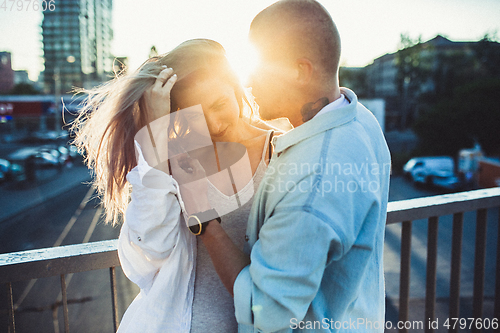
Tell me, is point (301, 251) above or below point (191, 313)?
above

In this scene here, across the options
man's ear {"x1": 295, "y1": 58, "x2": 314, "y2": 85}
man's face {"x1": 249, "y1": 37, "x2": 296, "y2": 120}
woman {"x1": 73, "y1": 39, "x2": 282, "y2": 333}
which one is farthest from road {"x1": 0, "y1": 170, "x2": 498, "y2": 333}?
man's ear {"x1": 295, "y1": 58, "x2": 314, "y2": 85}

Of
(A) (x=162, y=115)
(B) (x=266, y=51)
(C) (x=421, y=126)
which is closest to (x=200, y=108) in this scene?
(A) (x=162, y=115)

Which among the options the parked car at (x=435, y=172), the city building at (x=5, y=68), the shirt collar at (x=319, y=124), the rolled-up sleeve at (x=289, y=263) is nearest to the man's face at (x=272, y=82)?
the shirt collar at (x=319, y=124)

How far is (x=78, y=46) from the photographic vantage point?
122ft

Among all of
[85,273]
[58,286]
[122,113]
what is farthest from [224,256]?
[85,273]

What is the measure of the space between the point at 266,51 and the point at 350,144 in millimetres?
381

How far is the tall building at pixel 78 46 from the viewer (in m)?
18.7

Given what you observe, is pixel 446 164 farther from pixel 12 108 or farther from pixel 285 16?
pixel 12 108

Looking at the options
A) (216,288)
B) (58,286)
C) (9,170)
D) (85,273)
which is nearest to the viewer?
(216,288)

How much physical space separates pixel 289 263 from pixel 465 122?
111ft

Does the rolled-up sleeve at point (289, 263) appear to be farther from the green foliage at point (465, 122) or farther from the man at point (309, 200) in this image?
the green foliage at point (465, 122)

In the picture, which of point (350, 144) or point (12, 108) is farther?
point (12, 108)

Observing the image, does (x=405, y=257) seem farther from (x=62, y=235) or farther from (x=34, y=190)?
(x=34, y=190)

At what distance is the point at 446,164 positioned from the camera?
23.2 meters
